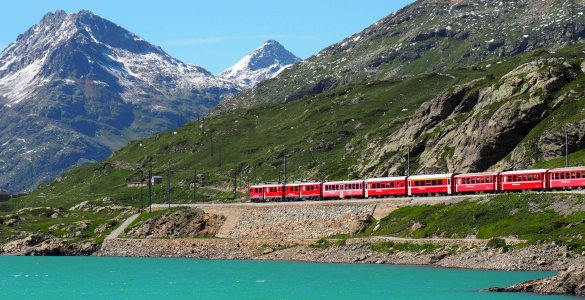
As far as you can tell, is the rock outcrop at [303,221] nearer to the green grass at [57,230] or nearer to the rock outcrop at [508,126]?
the green grass at [57,230]

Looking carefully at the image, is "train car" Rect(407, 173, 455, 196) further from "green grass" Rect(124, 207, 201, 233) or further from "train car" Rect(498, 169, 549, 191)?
"green grass" Rect(124, 207, 201, 233)

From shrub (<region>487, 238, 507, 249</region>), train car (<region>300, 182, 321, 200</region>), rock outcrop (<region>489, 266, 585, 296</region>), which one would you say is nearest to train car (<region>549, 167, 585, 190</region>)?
shrub (<region>487, 238, 507, 249</region>)

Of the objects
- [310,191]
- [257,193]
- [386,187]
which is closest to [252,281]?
[386,187]

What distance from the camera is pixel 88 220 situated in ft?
614

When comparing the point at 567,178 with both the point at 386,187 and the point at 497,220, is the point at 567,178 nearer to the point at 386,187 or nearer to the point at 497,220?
the point at 497,220

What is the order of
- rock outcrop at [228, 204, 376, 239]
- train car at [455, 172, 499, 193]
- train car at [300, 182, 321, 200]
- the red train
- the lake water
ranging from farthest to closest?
1. train car at [300, 182, 321, 200]
2. rock outcrop at [228, 204, 376, 239]
3. train car at [455, 172, 499, 193]
4. the red train
5. the lake water

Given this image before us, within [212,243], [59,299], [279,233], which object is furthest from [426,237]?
[59,299]

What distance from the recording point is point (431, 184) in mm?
133875

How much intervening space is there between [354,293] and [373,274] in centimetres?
1576

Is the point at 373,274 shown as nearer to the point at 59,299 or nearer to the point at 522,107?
the point at 59,299

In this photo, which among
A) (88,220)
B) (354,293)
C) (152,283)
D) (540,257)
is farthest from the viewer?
(88,220)

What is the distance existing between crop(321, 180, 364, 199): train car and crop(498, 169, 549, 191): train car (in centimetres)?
2672

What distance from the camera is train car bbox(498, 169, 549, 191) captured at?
390 ft

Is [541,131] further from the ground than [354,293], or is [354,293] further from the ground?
[541,131]
